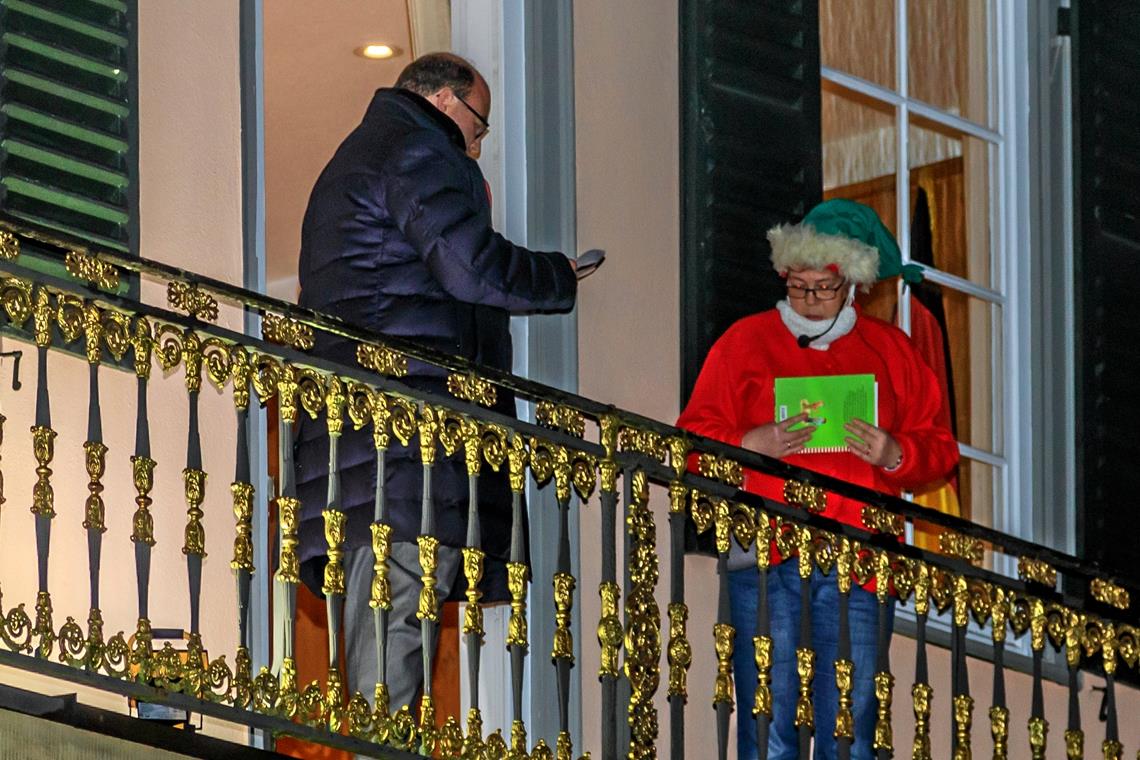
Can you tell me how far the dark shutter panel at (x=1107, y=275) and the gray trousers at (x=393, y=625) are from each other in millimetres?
3392

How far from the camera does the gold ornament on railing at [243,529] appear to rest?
232 inches

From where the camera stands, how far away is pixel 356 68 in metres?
10.8

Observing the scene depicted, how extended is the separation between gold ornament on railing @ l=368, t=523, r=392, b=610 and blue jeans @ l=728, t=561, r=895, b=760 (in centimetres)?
120

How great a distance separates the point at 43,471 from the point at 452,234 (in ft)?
3.85

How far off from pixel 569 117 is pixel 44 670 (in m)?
3.02

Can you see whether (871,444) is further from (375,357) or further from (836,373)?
(375,357)

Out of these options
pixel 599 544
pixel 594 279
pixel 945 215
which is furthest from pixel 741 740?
pixel 945 215

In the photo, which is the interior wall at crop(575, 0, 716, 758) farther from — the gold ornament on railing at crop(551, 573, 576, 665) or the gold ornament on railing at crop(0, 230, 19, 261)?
the gold ornament on railing at crop(0, 230, 19, 261)

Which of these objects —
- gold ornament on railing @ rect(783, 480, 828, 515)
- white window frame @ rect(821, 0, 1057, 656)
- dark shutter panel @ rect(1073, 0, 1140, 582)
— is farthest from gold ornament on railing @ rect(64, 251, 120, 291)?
dark shutter panel @ rect(1073, 0, 1140, 582)

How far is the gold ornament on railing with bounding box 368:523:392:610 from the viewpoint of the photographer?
5.99m

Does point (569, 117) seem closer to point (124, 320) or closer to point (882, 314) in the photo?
point (882, 314)

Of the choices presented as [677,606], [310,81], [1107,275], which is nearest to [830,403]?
[677,606]

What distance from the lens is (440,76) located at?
6.73 m

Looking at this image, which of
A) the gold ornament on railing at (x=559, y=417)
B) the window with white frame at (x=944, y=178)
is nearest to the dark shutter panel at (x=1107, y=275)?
the window with white frame at (x=944, y=178)
